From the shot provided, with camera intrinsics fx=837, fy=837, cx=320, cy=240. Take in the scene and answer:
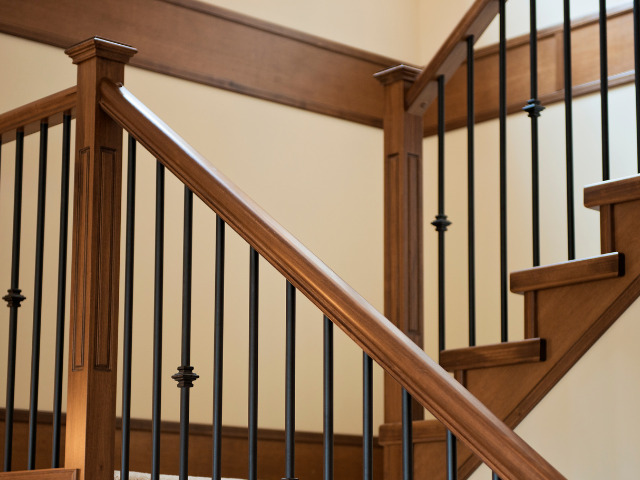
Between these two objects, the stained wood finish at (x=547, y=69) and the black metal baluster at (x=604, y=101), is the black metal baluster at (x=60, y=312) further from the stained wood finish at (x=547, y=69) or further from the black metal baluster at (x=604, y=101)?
the stained wood finish at (x=547, y=69)

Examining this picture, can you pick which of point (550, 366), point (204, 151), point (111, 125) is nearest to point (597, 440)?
point (550, 366)

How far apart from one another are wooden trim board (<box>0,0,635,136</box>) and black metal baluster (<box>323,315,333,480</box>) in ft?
7.43

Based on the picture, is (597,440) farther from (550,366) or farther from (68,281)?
(68,281)

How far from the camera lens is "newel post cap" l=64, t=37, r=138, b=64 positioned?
1808 mm

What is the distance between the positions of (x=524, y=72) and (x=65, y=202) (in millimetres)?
2764

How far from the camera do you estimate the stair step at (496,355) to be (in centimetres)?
196

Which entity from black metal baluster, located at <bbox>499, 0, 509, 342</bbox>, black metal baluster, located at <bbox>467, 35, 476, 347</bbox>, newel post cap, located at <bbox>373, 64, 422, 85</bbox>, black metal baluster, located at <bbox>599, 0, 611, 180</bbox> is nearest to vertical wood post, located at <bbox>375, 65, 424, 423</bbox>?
newel post cap, located at <bbox>373, 64, 422, 85</bbox>

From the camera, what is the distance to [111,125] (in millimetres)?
1812

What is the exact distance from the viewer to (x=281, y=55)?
393 cm

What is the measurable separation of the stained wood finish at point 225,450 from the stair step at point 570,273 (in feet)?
5.67

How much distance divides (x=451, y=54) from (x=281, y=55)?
1.68 m

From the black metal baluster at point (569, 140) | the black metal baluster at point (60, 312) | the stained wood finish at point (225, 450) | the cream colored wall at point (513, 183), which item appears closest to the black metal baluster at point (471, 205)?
the black metal baluster at point (569, 140)

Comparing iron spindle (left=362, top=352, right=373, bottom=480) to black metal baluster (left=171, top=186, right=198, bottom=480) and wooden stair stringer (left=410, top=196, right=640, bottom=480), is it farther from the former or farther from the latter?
wooden stair stringer (left=410, top=196, right=640, bottom=480)

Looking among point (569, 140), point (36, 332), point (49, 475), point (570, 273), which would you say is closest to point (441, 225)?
point (569, 140)
